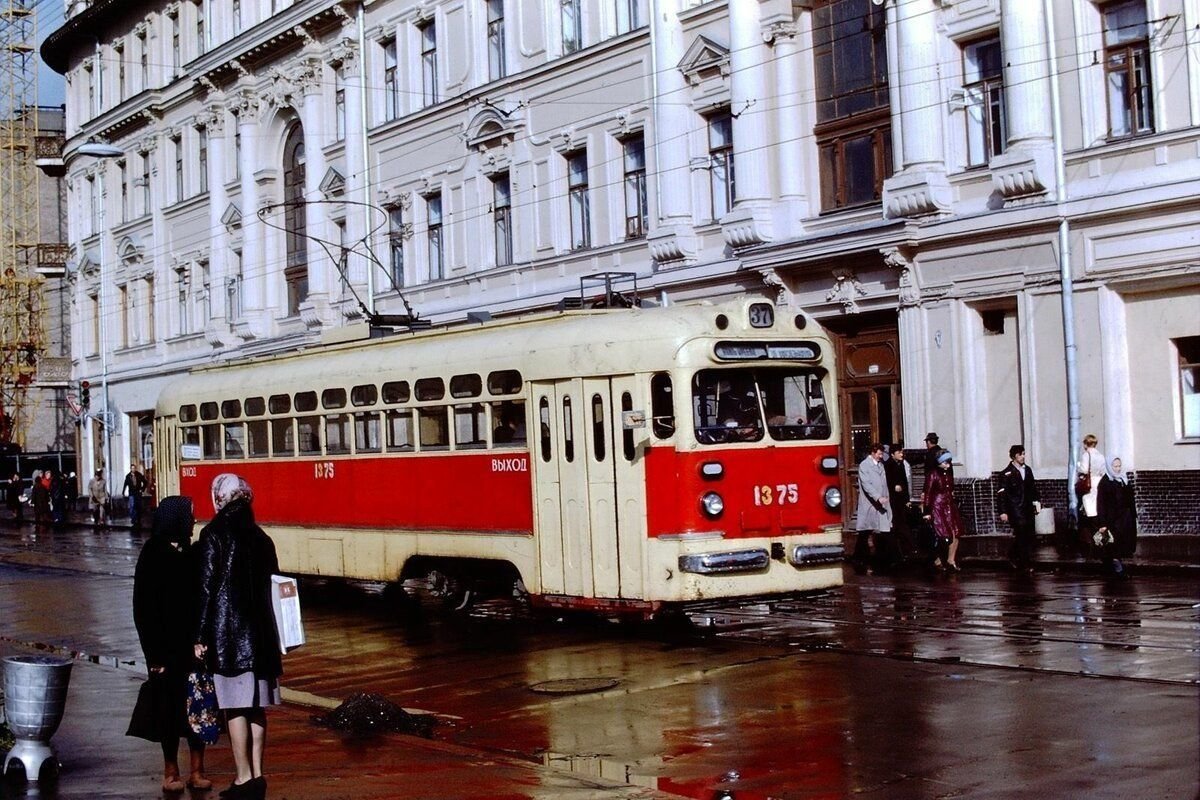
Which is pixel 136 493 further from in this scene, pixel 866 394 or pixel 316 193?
pixel 866 394

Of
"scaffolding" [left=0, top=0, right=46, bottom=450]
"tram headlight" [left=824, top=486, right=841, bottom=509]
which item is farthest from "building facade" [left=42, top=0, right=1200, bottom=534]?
"scaffolding" [left=0, top=0, right=46, bottom=450]

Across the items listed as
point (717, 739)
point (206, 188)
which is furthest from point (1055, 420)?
point (206, 188)

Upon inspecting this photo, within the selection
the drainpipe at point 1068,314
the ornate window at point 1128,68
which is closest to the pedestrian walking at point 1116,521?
the drainpipe at point 1068,314

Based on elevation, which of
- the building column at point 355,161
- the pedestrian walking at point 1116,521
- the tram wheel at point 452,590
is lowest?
the tram wheel at point 452,590

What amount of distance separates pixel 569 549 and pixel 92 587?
12692mm

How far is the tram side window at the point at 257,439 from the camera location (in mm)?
22859

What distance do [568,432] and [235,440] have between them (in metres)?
8.43

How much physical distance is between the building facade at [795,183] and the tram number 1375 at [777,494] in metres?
8.63

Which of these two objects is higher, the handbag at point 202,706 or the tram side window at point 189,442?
the tram side window at point 189,442

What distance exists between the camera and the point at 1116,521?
69.3ft

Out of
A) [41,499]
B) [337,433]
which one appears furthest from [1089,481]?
[41,499]

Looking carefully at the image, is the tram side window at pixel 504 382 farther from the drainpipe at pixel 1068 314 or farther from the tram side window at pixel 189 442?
the drainpipe at pixel 1068 314

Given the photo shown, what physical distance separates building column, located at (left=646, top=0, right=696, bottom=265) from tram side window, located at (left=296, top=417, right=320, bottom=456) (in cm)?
1342

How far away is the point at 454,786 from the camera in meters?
9.46
